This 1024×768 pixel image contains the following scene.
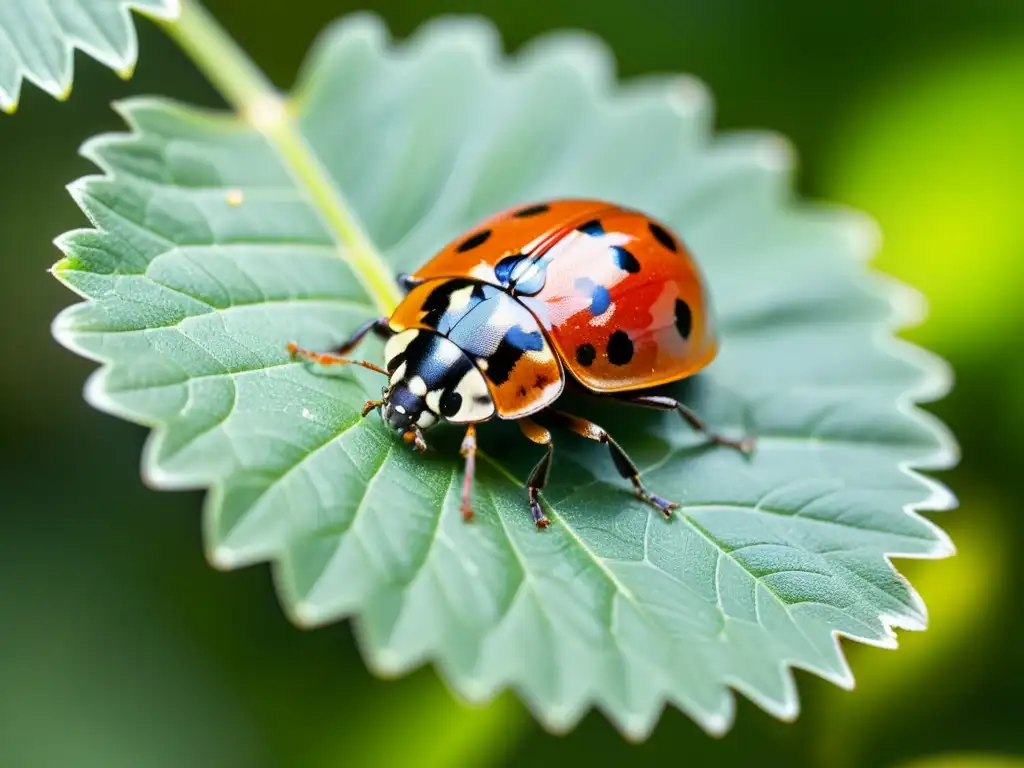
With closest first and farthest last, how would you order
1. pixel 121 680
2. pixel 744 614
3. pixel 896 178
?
pixel 744 614 < pixel 121 680 < pixel 896 178

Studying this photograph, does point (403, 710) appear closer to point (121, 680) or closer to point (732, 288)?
point (121, 680)

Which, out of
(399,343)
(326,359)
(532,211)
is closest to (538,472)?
(399,343)

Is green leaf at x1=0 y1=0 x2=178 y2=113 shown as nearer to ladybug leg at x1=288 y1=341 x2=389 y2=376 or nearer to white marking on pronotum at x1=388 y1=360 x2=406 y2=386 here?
ladybug leg at x1=288 y1=341 x2=389 y2=376

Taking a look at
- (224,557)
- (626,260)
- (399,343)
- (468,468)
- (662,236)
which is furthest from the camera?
(662,236)

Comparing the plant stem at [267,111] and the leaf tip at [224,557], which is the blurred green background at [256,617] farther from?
the leaf tip at [224,557]

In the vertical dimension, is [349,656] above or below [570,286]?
below

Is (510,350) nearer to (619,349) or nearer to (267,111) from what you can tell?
(619,349)

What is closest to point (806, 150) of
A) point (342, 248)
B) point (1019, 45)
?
point (1019, 45)

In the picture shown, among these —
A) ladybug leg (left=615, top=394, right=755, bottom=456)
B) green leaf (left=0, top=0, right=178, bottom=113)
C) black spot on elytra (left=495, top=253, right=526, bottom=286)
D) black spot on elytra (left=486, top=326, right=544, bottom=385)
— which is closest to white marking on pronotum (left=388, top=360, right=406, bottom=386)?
black spot on elytra (left=486, top=326, right=544, bottom=385)
